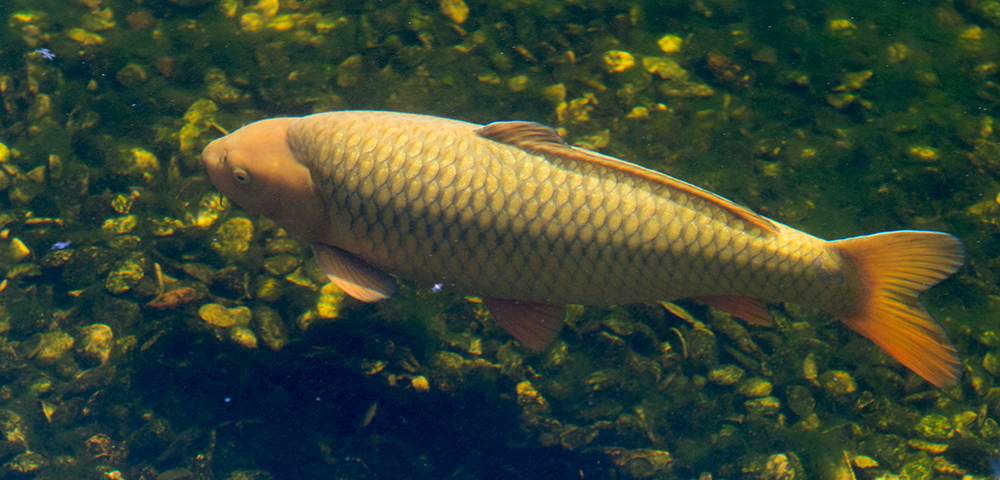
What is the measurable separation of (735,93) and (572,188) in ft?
7.16

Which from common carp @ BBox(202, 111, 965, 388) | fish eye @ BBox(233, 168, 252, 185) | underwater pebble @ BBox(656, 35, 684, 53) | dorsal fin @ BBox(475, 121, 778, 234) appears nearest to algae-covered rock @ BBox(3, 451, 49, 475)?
fish eye @ BBox(233, 168, 252, 185)

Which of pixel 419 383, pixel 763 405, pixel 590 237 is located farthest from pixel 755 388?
pixel 419 383

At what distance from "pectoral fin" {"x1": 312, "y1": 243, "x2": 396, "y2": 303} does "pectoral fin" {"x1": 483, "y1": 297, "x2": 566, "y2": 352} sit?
1.95 ft

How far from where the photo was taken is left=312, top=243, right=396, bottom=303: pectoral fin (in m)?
3.08

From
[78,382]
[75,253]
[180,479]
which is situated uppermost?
[75,253]

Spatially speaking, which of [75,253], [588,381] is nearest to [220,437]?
[75,253]

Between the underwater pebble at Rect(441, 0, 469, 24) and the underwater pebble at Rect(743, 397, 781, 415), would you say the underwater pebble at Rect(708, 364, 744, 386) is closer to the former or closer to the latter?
the underwater pebble at Rect(743, 397, 781, 415)

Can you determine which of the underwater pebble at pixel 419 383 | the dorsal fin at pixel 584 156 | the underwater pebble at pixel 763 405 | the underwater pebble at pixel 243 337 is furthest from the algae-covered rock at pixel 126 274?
the underwater pebble at pixel 763 405

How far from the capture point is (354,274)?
10.3 ft

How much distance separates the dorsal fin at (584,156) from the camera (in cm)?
271

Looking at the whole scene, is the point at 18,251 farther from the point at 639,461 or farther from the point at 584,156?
the point at 639,461

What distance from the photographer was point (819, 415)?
147 inches

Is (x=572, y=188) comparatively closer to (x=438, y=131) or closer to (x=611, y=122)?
(x=438, y=131)

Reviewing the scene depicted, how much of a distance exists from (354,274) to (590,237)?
135cm
